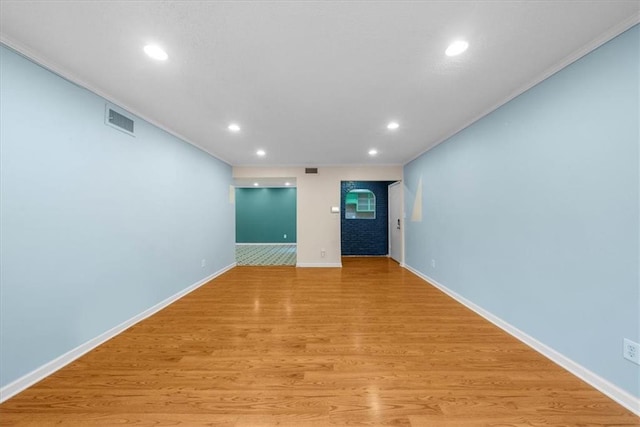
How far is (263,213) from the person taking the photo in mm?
9500

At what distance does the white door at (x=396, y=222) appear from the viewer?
573 centimetres

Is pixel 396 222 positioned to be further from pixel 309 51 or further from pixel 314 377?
pixel 309 51

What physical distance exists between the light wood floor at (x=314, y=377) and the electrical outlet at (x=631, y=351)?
0.33 metres

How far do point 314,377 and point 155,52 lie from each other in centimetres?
276

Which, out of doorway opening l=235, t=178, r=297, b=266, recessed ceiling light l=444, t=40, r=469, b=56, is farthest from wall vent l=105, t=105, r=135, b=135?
doorway opening l=235, t=178, r=297, b=266

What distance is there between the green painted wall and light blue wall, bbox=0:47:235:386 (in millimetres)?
6193

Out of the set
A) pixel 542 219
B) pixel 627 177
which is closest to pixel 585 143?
pixel 627 177

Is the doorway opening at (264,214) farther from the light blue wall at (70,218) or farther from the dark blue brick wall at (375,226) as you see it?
the light blue wall at (70,218)

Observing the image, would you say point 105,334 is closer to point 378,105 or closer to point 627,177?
point 378,105

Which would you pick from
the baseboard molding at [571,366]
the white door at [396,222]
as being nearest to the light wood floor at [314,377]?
the baseboard molding at [571,366]

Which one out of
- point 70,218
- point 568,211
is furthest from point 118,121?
Result: point 568,211

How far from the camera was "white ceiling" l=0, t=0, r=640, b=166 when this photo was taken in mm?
1386

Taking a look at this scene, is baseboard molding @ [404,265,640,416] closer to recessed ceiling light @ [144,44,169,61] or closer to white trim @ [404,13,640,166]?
white trim @ [404,13,640,166]

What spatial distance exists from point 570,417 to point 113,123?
14.5ft
